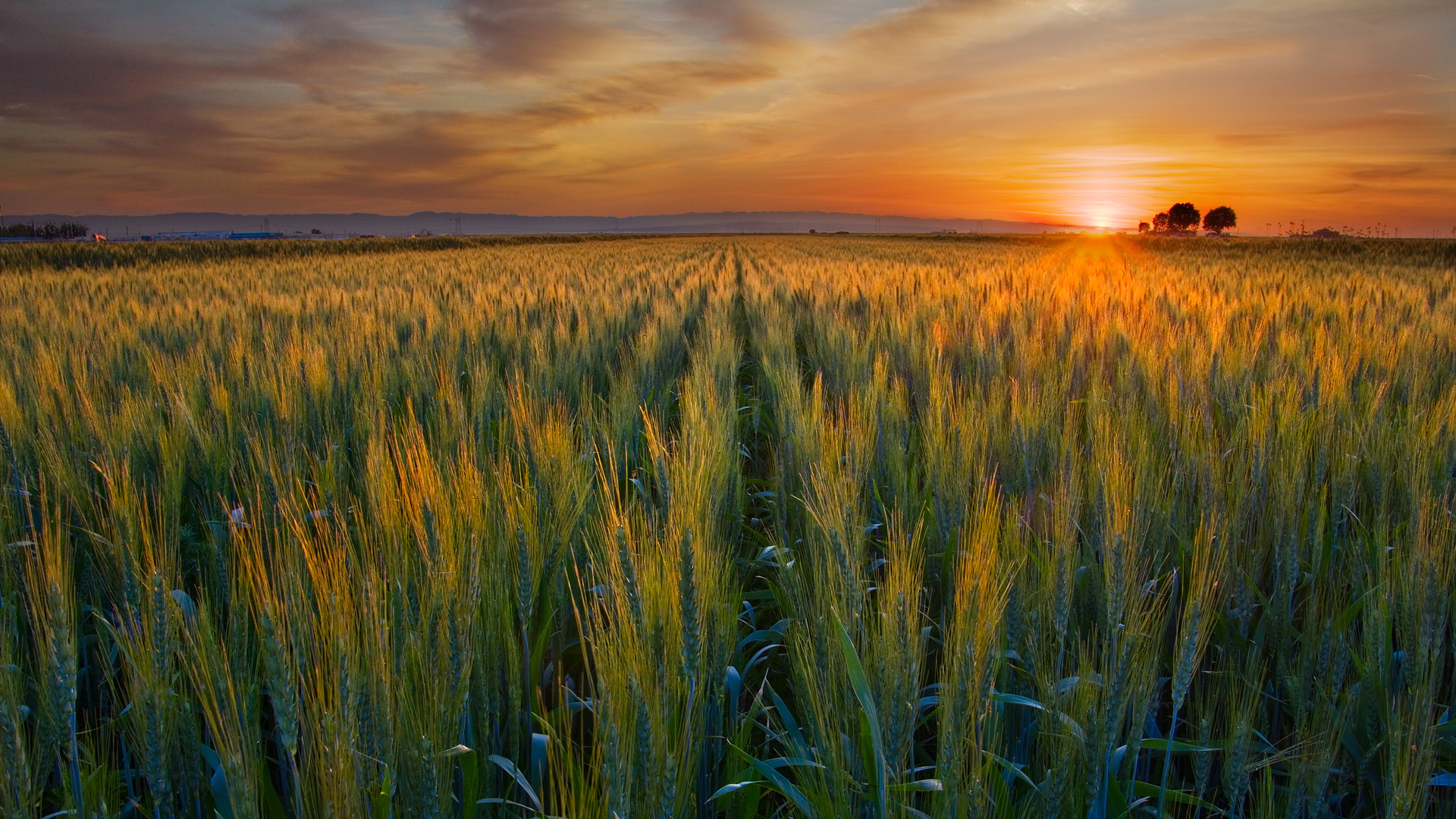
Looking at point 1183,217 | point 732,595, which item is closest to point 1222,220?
point 1183,217

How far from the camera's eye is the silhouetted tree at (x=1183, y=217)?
90.9 metres

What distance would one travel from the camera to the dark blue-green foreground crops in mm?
947

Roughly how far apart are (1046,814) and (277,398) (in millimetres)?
2729

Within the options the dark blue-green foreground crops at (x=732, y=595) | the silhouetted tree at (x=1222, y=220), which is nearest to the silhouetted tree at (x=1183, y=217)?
the silhouetted tree at (x=1222, y=220)

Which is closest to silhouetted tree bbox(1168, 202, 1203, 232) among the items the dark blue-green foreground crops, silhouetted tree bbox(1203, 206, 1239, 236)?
silhouetted tree bbox(1203, 206, 1239, 236)

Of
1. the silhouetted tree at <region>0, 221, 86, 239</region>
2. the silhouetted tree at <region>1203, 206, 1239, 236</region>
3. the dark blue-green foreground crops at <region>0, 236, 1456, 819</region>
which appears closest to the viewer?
the dark blue-green foreground crops at <region>0, 236, 1456, 819</region>

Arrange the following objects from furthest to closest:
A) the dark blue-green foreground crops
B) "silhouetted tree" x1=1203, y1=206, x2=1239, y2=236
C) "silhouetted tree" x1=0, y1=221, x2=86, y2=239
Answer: "silhouetted tree" x1=1203, y1=206, x2=1239, y2=236 < "silhouetted tree" x1=0, y1=221, x2=86, y2=239 < the dark blue-green foreground crops

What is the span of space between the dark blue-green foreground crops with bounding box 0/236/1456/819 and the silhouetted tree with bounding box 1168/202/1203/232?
10633 cm

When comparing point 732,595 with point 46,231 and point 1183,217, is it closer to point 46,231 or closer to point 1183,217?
point 46,231

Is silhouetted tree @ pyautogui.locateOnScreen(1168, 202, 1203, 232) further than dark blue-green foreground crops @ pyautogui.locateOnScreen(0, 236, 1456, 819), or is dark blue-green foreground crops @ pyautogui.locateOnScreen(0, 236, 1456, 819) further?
silhouetted tree @ pyautogui.locateOnScreen(1168, 202, 1203, 232)

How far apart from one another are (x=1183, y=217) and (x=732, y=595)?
111 meters

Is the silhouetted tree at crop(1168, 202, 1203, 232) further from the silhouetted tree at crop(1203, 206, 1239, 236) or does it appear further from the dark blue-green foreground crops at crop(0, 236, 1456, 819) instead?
the dark blue-green foreground crops at crop(0, 236, 1456, 819)

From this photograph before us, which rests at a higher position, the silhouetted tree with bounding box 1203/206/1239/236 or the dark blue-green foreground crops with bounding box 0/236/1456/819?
the silhouetted tree with bounding box 1203/206/1239/236

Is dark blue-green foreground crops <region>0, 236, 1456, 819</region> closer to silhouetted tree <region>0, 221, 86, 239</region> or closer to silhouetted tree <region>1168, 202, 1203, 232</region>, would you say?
silhouetted tree <region>0, 221, 86, 239</region>
